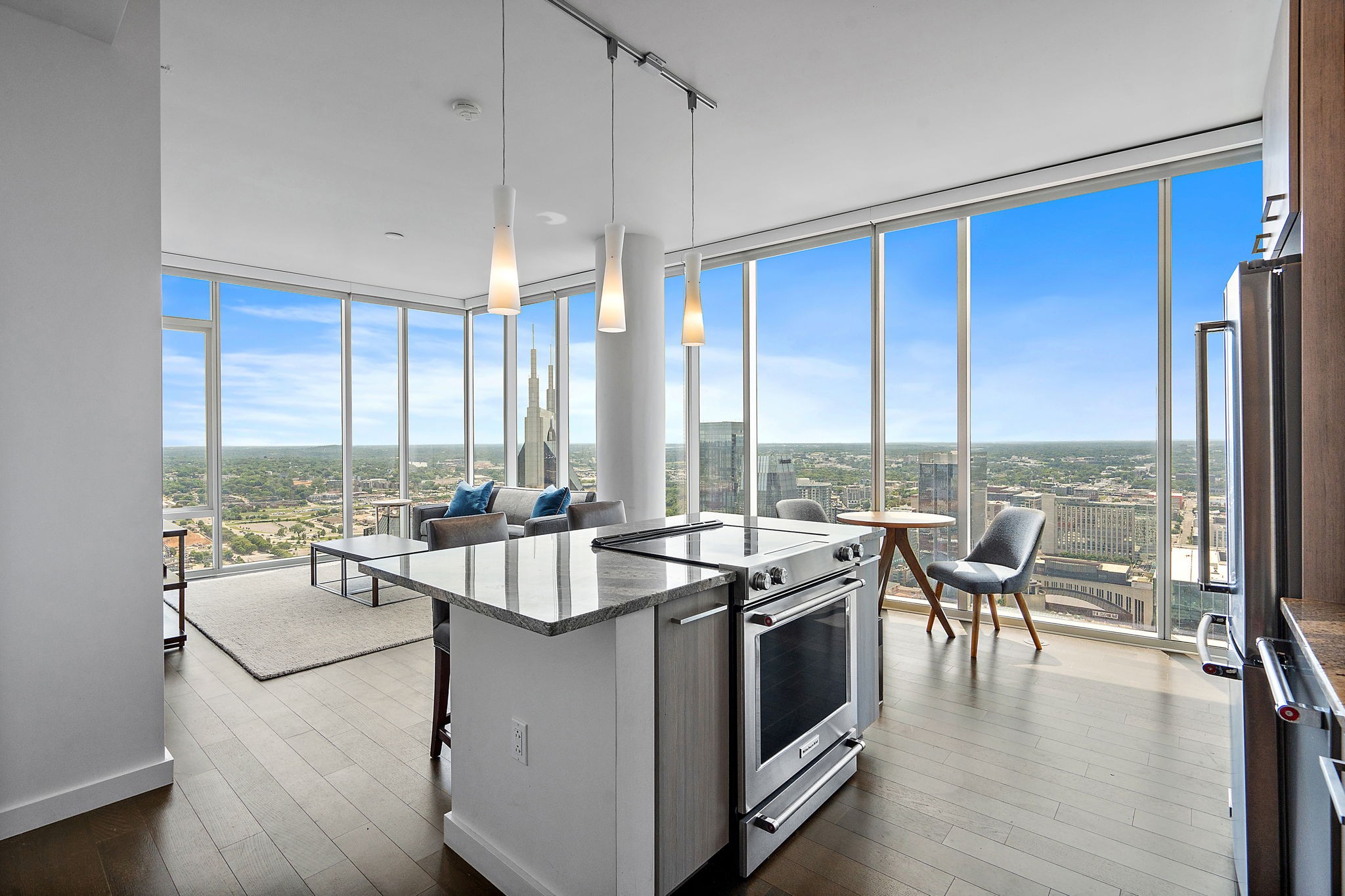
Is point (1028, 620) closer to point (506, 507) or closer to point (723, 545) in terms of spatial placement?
point (723, 545)

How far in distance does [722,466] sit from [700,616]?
13.4ft

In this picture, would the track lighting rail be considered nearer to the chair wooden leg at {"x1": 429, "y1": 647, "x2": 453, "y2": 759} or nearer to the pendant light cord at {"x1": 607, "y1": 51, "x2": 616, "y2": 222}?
the pendant light cord at {"x1": 607, "y1": 51, "x2": 616, "y2": 222}

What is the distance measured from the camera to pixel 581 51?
2.76m

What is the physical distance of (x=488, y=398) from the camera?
779cm

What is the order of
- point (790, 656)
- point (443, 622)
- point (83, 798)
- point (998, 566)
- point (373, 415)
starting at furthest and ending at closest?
point (373, 415) → point (998, 566) → point (443, 622) → point (83, 798) → point (790, 656)

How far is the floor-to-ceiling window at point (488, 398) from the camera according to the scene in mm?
7734

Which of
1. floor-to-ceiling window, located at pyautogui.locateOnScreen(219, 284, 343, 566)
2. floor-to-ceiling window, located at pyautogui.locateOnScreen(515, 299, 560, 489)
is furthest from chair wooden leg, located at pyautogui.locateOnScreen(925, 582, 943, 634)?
floor-to-ceiling window, located at pyautogui.locateOnScreen(219, 284, 343, 566)

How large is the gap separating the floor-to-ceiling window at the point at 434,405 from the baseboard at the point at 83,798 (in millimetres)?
5250

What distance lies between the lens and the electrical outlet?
5.59 ft

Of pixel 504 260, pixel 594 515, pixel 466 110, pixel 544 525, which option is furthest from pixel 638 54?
pixel 544 525

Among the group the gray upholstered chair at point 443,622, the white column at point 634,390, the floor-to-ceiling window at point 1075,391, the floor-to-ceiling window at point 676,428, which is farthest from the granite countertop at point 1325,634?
the floor-to-ceiling window at point 676,428

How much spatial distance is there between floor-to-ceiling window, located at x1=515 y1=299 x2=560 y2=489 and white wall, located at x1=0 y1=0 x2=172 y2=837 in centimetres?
486

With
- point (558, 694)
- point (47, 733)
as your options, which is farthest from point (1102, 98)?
point (47, 733)

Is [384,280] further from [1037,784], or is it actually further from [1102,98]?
[1037,784]
